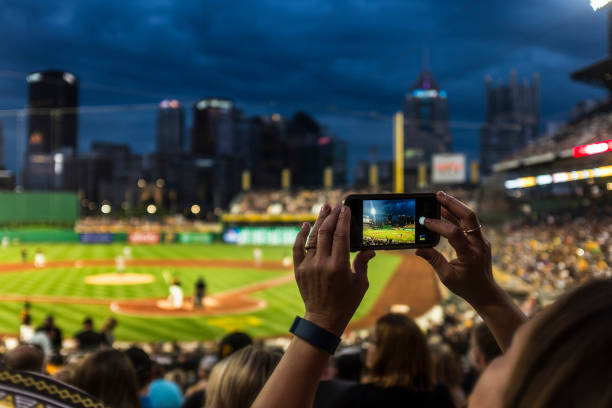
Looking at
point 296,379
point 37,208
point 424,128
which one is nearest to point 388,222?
point 296,379

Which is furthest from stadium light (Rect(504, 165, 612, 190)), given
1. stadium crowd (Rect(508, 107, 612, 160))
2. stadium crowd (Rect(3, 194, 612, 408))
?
stadium crowd (Rect(3, 194, 612, 408))

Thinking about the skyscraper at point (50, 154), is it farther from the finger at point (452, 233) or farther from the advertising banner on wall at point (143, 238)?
the finger at point (452, 233)

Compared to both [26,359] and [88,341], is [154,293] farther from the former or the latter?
[26,359]

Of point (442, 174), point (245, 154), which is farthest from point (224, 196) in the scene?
point (442, 174)

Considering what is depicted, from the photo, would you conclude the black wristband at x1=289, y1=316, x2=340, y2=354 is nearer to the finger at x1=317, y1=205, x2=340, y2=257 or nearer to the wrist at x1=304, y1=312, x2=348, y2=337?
the wrist at x1=304, y1=312, x2=348, y2=337

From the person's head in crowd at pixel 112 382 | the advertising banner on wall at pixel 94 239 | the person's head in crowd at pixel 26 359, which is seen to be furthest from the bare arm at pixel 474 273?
the advertising banner on wall at pixel 94 239

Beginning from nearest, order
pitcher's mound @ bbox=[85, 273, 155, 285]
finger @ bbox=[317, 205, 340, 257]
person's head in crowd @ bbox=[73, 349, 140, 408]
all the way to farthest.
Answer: finger @ bbox=[317, 205, 340, 257] → person's head in crowd @ bbox=[73, 349, 140, 408] → pitcher's mound @ bbox=[85, 273, 155, 285]
